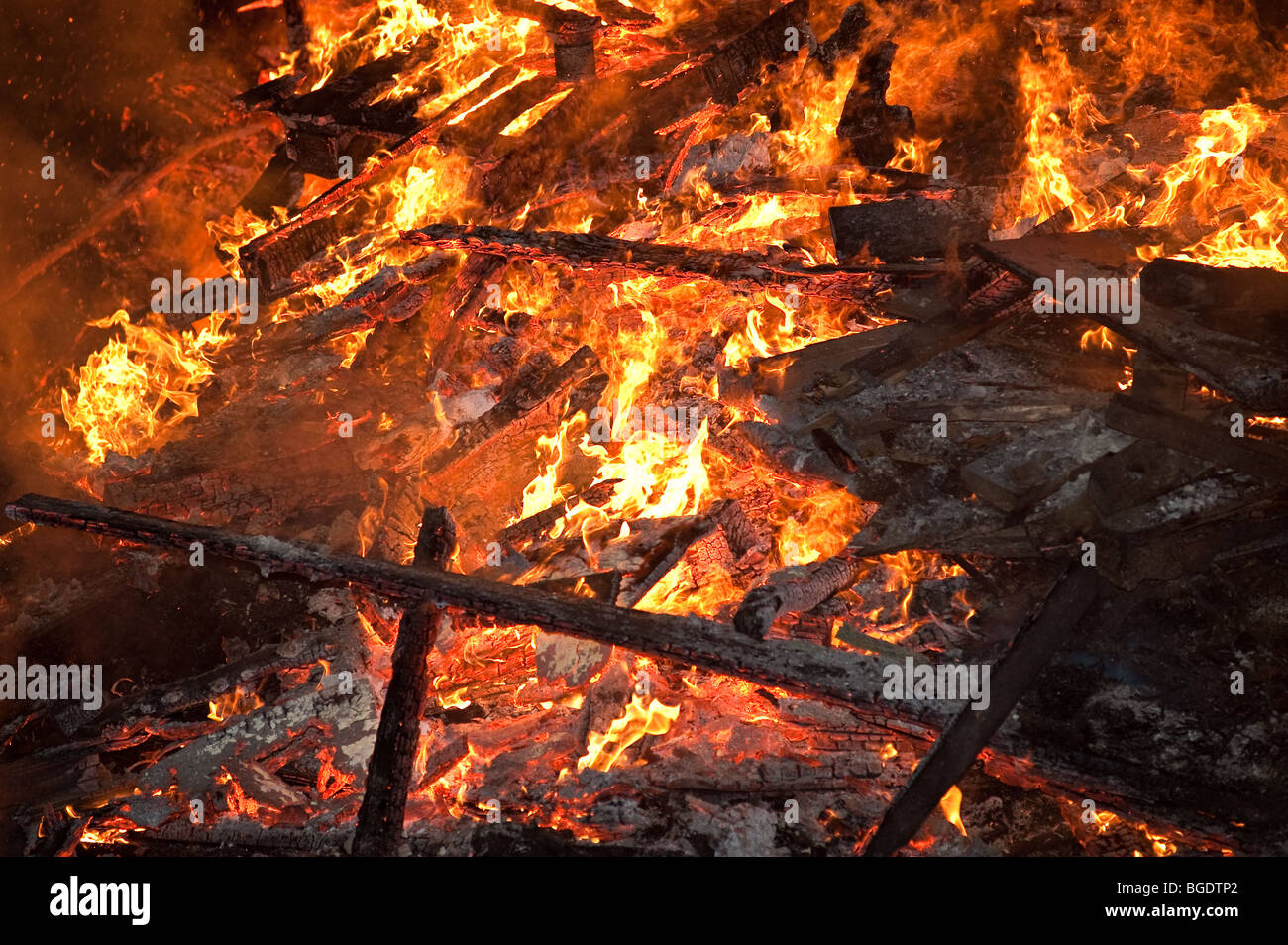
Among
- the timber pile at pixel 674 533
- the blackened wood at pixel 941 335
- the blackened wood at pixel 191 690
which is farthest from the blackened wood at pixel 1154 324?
the blackened wood at pixel 191 690

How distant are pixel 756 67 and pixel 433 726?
6229mm

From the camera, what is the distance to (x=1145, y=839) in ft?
15.9

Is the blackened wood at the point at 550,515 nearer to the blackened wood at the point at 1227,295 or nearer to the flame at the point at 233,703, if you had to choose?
the flame at the point at 233,703

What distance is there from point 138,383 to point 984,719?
6955mm

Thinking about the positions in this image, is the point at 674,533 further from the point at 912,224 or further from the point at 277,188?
the point at 277,188

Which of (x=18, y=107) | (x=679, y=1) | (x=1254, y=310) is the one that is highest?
(x=679, y=1)

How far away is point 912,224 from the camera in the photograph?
7.52 m

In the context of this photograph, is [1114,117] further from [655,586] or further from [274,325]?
[274,325]

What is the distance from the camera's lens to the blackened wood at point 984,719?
4613 mm

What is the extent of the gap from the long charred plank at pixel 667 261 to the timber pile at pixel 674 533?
0.03 metres

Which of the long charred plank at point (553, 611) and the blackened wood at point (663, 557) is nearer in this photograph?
the long charred plank at point (553, 611)

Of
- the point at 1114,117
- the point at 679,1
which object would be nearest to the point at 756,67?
the point at 679,1

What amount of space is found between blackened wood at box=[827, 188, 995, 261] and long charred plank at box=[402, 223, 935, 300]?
0.78 ft
